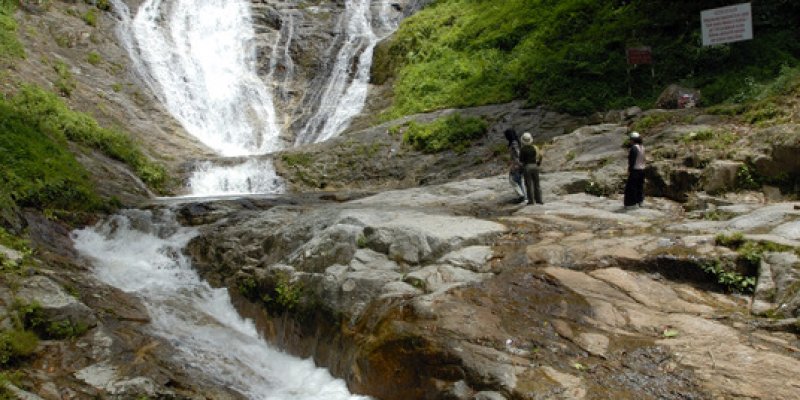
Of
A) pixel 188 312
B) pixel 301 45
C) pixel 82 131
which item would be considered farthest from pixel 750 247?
pixel 301 45

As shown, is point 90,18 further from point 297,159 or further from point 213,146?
point 297,159

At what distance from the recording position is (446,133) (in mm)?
19578

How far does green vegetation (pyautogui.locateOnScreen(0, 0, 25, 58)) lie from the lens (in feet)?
65.3

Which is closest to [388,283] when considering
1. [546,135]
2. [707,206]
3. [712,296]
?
[712,296]

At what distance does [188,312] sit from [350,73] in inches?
804

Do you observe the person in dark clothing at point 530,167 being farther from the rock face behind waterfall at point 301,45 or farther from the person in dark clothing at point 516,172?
the rock face behind waterfall at point 301,45

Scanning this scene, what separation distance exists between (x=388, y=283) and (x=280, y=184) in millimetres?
11987

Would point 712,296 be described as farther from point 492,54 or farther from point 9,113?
point 492,54

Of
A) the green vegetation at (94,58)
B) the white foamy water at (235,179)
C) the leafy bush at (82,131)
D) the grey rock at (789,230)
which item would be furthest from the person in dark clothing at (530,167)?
the green vegetation at (94,58)

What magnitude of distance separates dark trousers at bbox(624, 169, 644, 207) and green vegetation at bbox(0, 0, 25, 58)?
798 inches

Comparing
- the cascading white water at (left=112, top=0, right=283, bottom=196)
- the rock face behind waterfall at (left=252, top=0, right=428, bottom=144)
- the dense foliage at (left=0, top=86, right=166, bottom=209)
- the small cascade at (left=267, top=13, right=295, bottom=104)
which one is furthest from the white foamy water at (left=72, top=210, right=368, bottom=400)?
the small cascade at (left=267, top=13, right=295, bottom=104)

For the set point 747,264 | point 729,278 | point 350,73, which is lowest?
point 729,278

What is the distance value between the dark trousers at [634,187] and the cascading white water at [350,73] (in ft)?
51.7

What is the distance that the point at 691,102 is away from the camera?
628 inches
